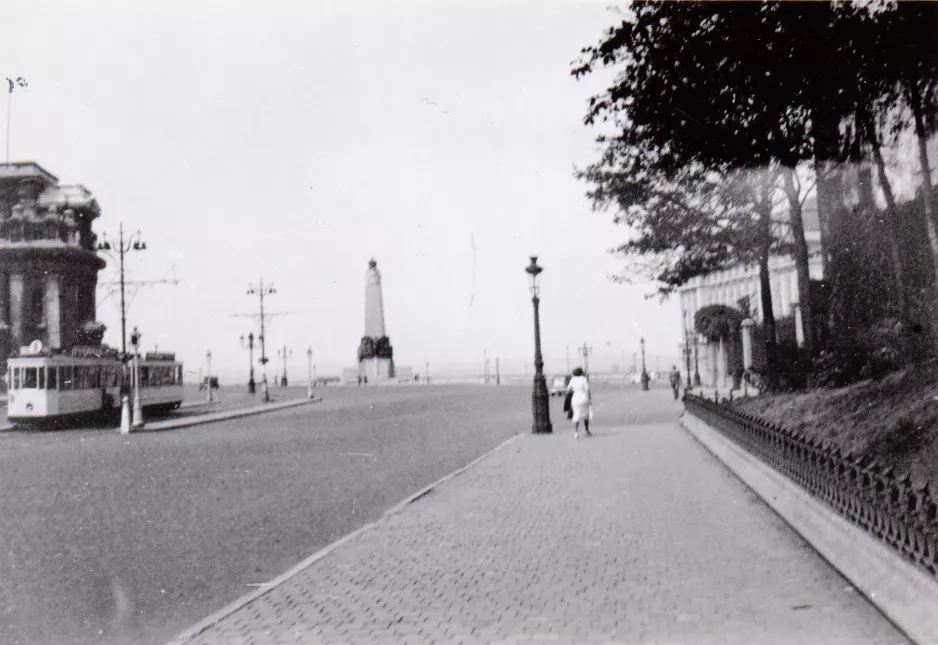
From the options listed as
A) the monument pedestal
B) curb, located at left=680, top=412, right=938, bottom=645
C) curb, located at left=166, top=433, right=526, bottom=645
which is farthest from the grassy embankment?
the monument pedestal

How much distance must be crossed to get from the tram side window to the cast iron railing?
23.5m

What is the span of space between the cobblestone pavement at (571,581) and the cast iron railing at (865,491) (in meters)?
0.49

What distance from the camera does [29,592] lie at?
6.41 m

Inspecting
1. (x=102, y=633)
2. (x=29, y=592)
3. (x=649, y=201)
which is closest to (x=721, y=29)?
(x=102, y=633)

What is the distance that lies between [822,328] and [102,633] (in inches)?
479

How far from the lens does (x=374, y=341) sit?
77.3 m

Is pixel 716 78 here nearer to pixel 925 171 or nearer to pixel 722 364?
pixel 925 171

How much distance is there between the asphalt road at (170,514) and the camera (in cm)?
603

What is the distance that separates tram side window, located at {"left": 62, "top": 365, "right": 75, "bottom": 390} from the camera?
2684 cm

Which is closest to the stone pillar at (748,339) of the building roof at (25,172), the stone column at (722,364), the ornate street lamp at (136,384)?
the stone column at (722,364)

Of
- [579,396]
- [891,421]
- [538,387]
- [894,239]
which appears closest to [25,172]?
[894,239]

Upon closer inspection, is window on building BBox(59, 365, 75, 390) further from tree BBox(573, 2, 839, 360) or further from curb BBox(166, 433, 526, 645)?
tree BBox(573, 2, 839, 360)

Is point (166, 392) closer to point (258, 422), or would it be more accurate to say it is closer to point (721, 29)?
point (258, 422)

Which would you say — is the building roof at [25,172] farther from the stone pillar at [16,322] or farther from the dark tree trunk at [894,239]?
the stone pillar at [16,322]
